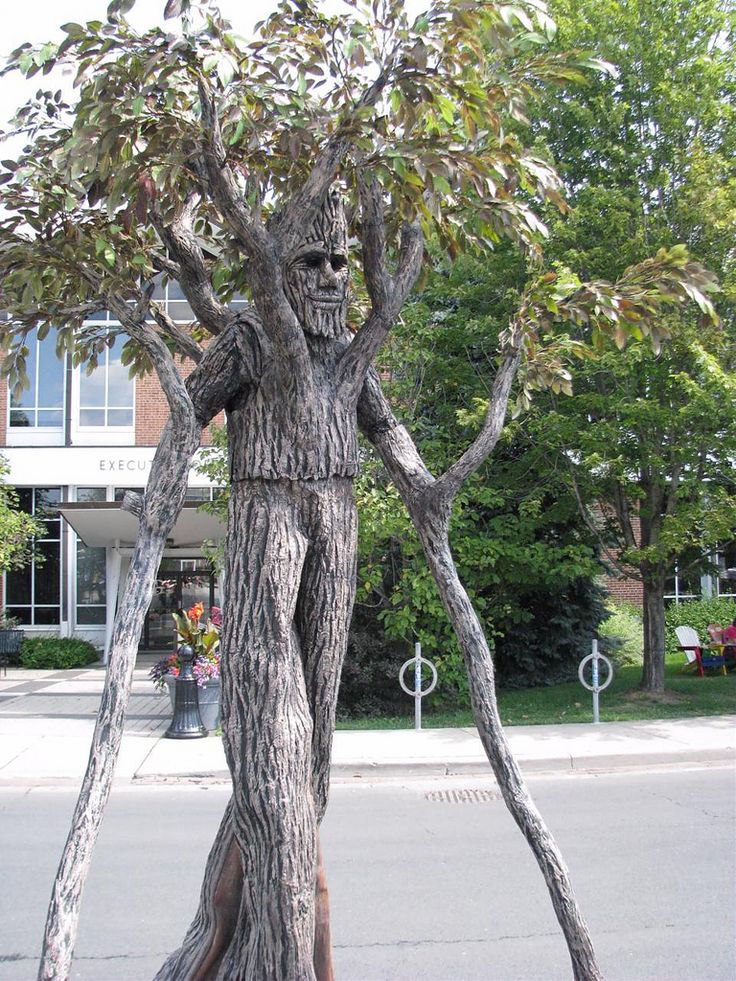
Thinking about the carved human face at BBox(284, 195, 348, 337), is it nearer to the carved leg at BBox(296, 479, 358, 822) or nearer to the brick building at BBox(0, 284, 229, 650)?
the carved leg at BBox(296, 479, 358, 822)

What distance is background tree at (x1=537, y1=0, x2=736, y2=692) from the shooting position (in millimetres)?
11258

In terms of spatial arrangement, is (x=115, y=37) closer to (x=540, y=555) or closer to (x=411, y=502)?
(x=411, y=502)

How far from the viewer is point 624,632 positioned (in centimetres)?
1947

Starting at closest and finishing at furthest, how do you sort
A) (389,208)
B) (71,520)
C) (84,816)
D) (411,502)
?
1. (84,816)
2. (411,502)
3. (389,208)
4. (71,520)

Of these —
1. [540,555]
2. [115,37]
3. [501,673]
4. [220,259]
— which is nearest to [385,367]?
[540,555]

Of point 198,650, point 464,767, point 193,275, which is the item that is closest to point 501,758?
point 193,275

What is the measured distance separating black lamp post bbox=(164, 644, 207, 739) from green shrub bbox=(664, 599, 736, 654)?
12.6 m

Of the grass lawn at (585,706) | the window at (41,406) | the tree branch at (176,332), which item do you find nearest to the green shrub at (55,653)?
the window at (41,406)

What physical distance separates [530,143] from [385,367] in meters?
3.52

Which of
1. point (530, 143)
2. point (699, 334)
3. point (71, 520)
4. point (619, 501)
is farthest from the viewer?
point (71, 520)

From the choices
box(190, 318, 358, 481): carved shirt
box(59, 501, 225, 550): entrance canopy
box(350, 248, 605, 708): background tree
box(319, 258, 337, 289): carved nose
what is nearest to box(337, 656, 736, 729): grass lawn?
box(350, 248, 605, 708): background tree

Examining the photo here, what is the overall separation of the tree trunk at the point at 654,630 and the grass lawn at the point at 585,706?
0.24 metres

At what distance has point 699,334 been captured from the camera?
10766 mm

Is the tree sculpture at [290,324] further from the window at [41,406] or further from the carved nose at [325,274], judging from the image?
the window at [41,406]
